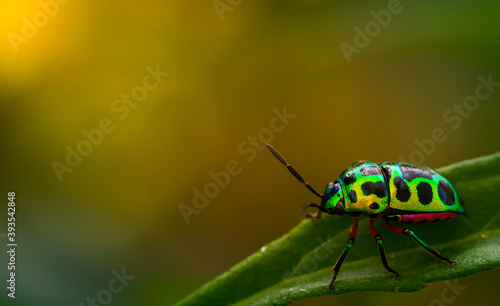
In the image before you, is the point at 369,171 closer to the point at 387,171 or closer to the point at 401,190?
the point at 387,171

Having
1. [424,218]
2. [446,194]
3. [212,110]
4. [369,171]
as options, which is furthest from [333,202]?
[212,110]

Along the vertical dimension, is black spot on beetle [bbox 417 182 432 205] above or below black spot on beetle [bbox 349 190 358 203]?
below

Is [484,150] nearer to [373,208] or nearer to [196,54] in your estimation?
[373,208]

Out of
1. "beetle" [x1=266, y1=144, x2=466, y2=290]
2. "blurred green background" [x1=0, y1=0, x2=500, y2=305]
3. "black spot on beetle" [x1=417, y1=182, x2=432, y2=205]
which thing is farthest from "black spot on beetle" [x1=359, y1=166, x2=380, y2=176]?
"blurred green background" [x1=0, y1=0, x2=500, y2=305]

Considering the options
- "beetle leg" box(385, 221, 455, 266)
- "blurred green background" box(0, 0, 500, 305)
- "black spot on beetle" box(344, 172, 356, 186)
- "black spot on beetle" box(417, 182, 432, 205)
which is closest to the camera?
"beetle leg" box(385, 221, 455, 266)

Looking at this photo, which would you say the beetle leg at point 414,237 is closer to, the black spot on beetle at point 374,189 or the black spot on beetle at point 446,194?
the black spot on beetle at point 374,189

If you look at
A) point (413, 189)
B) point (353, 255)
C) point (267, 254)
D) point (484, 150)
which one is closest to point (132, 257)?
point (267, 254)

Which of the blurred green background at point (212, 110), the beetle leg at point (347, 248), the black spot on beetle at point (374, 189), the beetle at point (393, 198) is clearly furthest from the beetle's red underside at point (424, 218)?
the blurred green background at point (212, 110)

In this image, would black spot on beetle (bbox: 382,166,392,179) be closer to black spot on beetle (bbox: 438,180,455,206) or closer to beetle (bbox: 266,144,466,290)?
beetle (bbox: 266,144,466,290)
